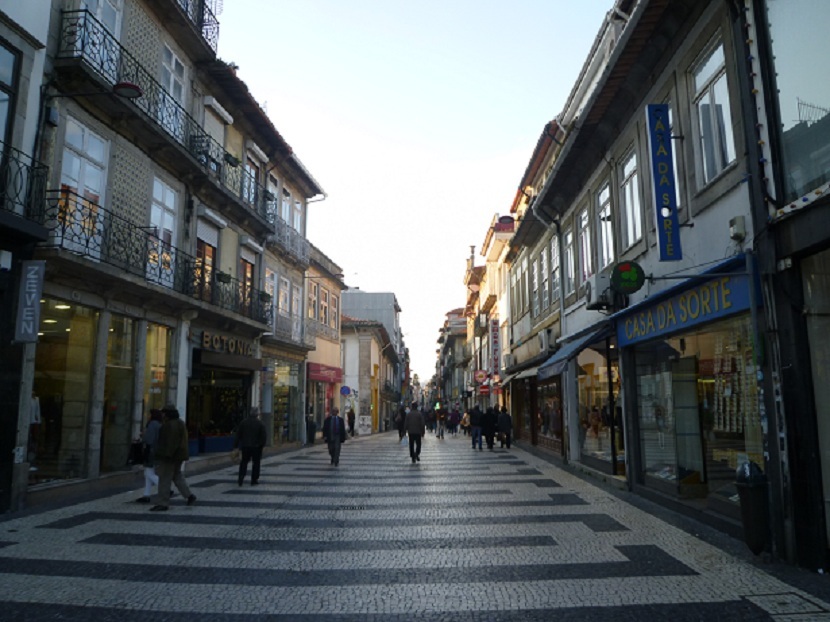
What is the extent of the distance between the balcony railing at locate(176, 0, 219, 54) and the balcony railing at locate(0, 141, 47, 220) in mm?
7677

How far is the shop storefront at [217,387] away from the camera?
56.7 feet

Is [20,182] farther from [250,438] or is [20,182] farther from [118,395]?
[250,438]

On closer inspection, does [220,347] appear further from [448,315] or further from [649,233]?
[448,315]

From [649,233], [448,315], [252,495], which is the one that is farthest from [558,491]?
[448,315]

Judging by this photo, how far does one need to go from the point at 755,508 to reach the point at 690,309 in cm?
313

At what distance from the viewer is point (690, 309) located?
341 inches

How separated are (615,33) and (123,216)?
1221cm

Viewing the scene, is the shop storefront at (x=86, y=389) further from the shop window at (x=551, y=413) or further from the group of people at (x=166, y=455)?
the shop window at (x=551, y=413)

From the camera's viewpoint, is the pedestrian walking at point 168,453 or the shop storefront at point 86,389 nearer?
the pedestrian walking at point 168,453

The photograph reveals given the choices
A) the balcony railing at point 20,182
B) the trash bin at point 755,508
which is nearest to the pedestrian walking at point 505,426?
the trash bin at point 755,508

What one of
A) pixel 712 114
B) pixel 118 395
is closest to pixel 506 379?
pixel 118 395

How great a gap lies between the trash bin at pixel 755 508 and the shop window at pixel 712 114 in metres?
4.06

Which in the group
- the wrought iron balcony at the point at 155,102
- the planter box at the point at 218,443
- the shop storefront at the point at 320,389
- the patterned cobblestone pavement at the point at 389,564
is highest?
the wrought iron balcony at the point at 155,102

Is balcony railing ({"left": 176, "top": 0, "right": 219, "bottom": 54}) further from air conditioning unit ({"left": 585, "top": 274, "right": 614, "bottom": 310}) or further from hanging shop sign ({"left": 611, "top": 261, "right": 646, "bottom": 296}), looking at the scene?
hanging shop sign ({"left": 611, "top": 261, "right": 646, "bottom": 296})
